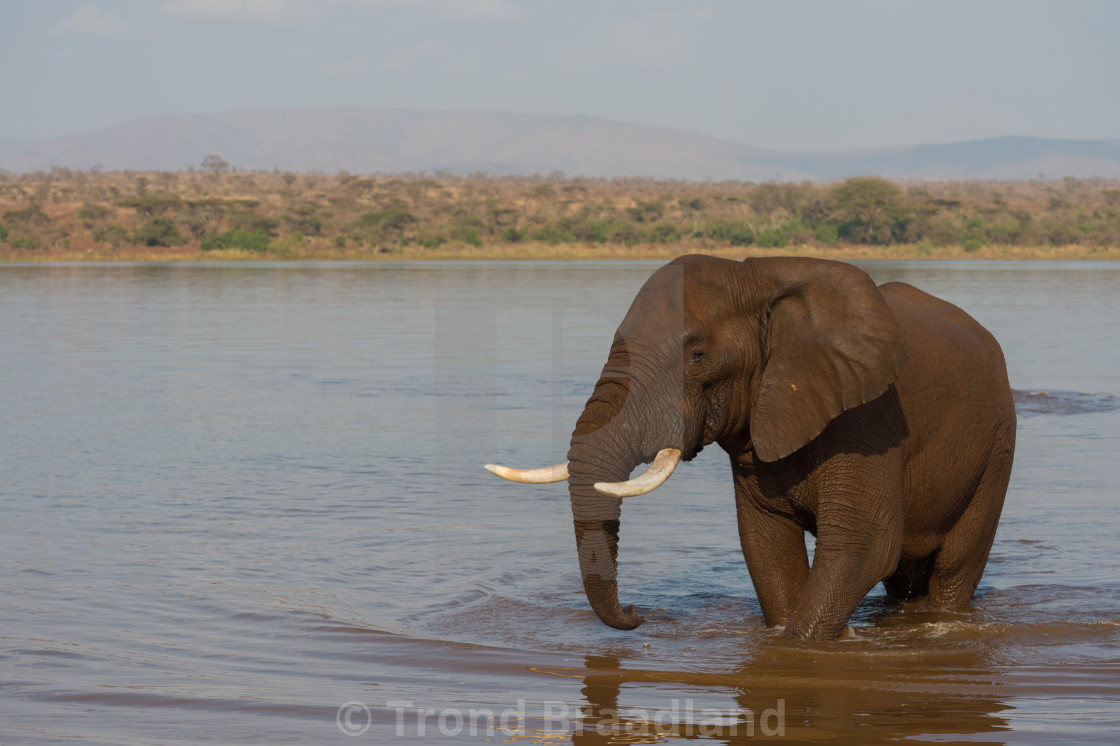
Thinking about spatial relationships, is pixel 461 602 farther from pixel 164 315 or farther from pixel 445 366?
pixel 164 315

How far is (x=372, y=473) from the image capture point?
1035cm

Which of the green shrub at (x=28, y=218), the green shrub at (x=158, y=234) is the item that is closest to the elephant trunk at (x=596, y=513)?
the green shrub at (x=158, y=234)

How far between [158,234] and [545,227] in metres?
15.5

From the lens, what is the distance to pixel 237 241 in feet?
169

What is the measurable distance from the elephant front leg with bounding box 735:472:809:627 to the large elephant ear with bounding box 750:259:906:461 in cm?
62

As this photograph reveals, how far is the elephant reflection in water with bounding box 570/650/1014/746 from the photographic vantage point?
16.2 ft

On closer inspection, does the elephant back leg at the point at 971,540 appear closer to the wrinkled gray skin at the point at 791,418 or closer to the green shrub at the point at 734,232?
the wrinkled gray skin at the point at 791,418

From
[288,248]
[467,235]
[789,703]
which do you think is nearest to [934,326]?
[789,703]

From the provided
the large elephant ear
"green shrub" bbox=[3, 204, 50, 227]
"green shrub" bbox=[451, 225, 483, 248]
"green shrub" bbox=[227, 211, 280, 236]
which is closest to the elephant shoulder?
the large elephant ear

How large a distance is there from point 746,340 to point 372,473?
18.0ft

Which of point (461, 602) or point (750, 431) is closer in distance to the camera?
point (750, 431)

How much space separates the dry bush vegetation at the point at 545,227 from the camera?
51.1 metres

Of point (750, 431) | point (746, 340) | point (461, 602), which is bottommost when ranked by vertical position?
point (461, 602)

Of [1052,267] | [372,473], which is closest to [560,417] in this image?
[372,473]
